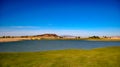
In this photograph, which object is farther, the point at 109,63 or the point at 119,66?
the point at 109,63

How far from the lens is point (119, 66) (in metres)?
12.8

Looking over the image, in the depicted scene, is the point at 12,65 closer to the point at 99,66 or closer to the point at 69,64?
the point at 69,64

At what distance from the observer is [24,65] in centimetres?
1320

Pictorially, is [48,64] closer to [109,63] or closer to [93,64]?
[93,64]

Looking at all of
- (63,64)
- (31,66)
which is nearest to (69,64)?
(63,64)

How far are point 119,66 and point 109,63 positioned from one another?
1022 mm

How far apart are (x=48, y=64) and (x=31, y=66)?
1389 millimetres

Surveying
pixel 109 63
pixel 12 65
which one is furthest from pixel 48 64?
pixel 109 63

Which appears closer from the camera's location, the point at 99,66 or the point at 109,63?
the point at 99,66

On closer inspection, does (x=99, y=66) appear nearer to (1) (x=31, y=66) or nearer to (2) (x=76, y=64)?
(2) (x=76, y=64)

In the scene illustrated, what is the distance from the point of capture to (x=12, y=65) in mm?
13227

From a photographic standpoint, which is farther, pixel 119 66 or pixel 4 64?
pixel 4 64

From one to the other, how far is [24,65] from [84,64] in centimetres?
462

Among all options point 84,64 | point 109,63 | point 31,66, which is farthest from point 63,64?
point 109,63
